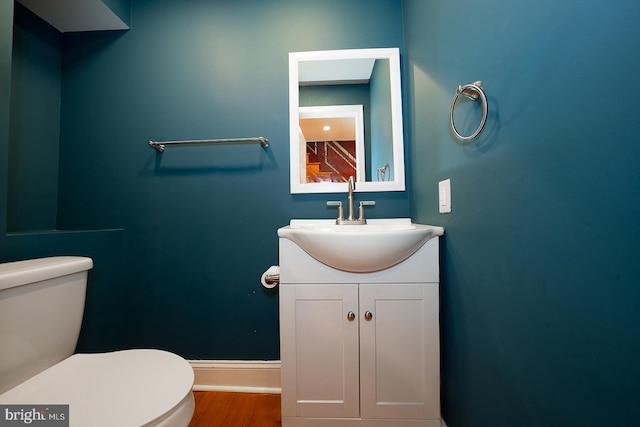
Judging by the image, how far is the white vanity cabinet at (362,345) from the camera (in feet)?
2.96

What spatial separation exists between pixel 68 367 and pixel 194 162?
0.99 metres

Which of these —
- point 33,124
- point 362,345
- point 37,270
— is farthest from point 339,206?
point 33,124

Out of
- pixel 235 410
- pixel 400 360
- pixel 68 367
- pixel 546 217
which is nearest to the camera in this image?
pixel 546 217

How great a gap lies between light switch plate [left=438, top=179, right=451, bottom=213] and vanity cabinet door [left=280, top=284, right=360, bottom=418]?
48cm

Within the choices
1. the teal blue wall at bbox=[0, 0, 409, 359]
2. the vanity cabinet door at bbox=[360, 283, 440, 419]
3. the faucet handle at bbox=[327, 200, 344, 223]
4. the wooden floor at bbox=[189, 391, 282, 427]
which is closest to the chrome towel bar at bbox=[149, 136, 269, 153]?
the teal blue wall at bbox=[0, 0, 409, 359]

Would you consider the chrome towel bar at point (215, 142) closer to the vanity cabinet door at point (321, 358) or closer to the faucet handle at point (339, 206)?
the faucet handle at point (339, 206)

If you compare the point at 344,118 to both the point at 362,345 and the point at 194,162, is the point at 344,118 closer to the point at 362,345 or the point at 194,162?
the point at 194,162

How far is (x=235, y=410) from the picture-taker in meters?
1.14

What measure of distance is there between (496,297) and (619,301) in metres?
0.30

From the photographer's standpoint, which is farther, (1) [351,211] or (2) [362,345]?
(1) [351,211]

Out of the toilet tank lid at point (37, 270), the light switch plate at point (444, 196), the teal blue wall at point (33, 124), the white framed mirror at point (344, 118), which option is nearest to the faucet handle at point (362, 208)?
the white framed mirror at point (344, 118)

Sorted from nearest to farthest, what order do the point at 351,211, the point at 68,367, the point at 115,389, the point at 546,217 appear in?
the point at 546,217 < the point at 115,389 < the point at 68,367 < the point at 351,211

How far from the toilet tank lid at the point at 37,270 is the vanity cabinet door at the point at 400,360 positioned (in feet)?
3.59

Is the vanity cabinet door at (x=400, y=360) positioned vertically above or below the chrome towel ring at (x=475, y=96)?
below
